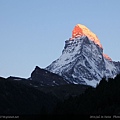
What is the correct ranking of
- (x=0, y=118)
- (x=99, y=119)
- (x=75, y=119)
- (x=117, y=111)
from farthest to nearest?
(x=117, y=111) < (x=75, y=119) < (x=99, y=119) < (x=0, y=118)

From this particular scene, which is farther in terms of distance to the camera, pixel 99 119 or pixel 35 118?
pixel 35 118

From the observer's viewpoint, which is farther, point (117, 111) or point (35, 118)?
point (117, 111)

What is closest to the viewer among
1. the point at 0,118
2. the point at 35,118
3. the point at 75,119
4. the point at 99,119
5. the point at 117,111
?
the point at 0,118

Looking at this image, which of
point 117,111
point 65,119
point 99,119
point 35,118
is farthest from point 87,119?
point 117,111

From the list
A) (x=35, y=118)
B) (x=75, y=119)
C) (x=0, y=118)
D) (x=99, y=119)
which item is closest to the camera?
(x=0, y=118)

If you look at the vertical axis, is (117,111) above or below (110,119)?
above

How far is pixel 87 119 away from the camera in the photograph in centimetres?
11475

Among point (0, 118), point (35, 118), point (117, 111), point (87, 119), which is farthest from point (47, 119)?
point (117, 111)

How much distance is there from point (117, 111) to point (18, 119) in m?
98.9

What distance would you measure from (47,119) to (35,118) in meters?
5.23

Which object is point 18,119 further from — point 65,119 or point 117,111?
point 117,111

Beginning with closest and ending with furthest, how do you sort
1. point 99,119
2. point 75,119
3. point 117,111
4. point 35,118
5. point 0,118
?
point 0,118, point 99,119, point 75,119, point 35,118, point 117,111

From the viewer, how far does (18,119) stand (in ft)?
349

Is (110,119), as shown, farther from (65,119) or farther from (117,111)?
(117,111)
